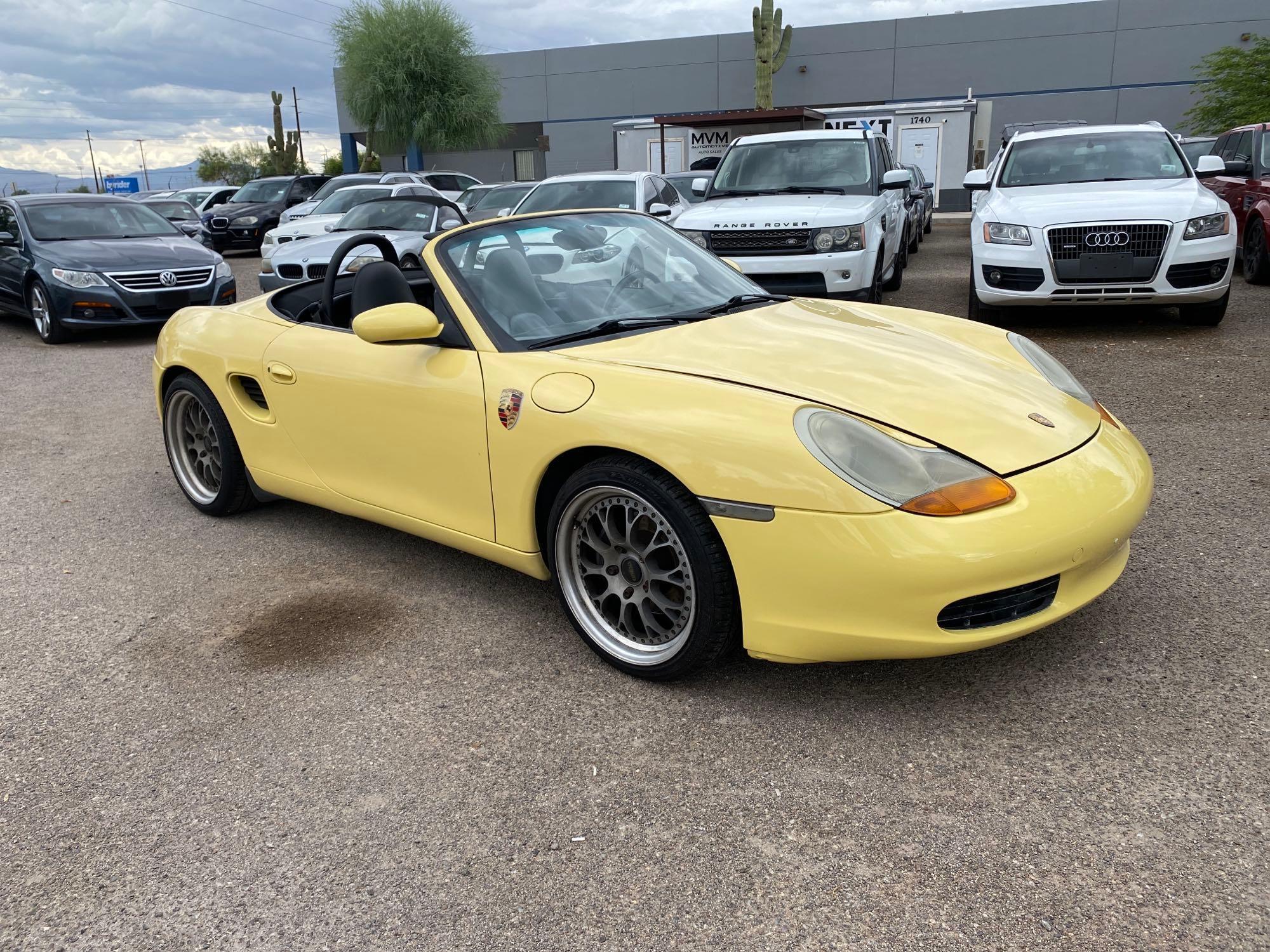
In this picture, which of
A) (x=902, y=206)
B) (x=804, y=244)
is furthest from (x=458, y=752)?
(x=902, y=206)

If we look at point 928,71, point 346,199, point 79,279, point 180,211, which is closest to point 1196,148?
point 346,199

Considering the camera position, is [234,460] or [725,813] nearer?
[725,813]

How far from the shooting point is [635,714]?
283 centimetres

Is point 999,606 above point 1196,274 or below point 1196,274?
below

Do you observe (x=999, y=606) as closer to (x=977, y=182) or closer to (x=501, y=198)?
(x=977, y=182)

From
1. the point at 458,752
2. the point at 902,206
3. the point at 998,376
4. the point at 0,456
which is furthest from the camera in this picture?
the point at 902,206

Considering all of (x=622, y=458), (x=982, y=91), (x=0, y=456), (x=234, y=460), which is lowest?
(x=0, y=456)

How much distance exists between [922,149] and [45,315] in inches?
896

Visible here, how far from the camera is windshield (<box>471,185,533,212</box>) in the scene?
13.9 meters

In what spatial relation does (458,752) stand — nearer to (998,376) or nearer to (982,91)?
(998,376)

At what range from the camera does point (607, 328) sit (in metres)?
3.35

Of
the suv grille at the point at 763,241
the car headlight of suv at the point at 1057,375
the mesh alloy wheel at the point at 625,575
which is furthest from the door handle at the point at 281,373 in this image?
the suv grille at the point at 763,241

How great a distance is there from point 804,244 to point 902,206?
3673mm

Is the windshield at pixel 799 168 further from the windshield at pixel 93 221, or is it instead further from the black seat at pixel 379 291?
the windshield at pixel 93 221
